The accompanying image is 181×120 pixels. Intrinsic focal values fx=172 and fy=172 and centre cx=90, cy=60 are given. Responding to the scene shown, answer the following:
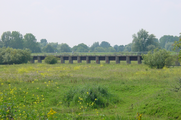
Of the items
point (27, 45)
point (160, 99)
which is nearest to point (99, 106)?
point (160, 99)

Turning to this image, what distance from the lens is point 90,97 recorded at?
12008 millimetres

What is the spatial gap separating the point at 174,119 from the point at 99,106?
4.58 m

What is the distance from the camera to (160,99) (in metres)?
10.9

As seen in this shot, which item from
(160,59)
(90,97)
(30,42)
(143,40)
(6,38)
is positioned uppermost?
(6,38)

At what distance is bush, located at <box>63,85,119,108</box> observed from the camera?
38.5ft

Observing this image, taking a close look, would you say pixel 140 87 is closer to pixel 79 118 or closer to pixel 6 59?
pixel 79 118

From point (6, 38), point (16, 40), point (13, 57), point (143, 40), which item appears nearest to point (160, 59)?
point (13, 57)

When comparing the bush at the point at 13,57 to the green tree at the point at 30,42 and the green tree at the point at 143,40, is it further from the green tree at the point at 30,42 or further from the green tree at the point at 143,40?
the green tree at the point at 30,42

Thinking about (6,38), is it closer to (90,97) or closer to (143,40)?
(143,40)

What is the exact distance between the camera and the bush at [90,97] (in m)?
11.7

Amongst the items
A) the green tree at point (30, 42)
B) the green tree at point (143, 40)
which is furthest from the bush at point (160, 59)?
the green tree at point (30, 42)

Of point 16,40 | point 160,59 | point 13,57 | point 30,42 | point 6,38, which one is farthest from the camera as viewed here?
point 30,42

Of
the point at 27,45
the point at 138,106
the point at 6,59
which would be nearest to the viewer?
the point at 138,106

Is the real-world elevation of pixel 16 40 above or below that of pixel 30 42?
above
